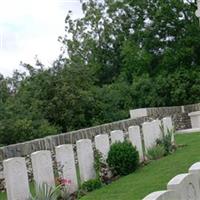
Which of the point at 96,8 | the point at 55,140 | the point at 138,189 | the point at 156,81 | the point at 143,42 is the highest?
the point at 96,8

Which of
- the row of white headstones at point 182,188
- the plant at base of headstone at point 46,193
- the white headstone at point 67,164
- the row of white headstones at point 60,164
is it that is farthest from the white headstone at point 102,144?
the row of white headstones at point 182,188

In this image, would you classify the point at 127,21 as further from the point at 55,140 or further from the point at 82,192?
the point at 82,192

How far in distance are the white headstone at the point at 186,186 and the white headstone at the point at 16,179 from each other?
12.2 feet

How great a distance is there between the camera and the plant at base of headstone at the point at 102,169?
454 inches

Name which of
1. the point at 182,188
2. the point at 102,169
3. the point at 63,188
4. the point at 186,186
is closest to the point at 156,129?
the point at 102,169

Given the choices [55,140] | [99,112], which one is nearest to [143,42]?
[99,112]

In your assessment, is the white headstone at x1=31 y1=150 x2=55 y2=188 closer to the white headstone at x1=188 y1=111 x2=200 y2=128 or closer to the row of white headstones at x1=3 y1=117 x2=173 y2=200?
the row of white headstones at x1=3 y1=117 x2=173 y2=200

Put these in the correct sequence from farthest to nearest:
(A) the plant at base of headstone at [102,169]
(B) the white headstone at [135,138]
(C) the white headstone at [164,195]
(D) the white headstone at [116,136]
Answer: (B) the white headstone at [135,138]
(D) the white headstone at [116,136]
(A) the plant at base of headstone at [102,169]
(C) the white headstone at [164,195]

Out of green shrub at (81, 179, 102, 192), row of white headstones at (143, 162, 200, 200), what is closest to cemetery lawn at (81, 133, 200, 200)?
green shrub at (81, 179, 102, 192)

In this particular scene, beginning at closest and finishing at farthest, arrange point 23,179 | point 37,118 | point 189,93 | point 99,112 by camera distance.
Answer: point 23,179
point 37,118
point 99,112
point 189,93

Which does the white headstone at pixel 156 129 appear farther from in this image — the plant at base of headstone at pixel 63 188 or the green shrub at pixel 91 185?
the plant at base of headstone at pixel 63 188

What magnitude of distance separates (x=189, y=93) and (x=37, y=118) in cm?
1481

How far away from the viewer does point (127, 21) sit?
34.8 meters

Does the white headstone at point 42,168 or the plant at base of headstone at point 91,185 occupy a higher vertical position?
the white headstone at point 42,168
